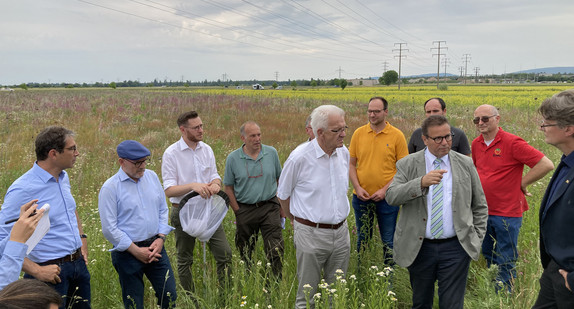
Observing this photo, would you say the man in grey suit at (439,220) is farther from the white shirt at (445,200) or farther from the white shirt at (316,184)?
the white shirt at (316,184)

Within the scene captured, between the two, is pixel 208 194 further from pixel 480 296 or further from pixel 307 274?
pixel 480 296

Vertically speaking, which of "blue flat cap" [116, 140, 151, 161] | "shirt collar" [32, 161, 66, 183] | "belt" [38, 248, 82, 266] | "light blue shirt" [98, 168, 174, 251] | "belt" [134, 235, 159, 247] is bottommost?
"belt" [134, 235, 159, 247]

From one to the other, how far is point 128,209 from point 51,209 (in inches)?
20.5

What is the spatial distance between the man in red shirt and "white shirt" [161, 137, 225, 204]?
2722mm

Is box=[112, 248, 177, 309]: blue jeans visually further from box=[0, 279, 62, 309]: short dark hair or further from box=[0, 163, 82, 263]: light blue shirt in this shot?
box=[0, 279, 62, 309]: short dark hair

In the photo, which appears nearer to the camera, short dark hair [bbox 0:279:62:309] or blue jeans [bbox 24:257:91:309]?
short dark hair [bbox 0:279:62:309]

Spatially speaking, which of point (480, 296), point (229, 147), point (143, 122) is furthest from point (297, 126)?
point (480, 296)

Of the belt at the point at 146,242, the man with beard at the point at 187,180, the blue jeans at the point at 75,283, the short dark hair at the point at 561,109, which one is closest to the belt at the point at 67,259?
the blue jeans at the point at 75,283

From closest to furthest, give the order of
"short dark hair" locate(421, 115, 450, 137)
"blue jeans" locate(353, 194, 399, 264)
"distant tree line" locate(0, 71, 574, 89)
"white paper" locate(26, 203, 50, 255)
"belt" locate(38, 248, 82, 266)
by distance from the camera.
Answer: "white paper" locate(26, 203, 50, 255) < "belt" locate(38, 248, 82, 266) < "short dark hair" locate(421, 115, 450, 137) < "blue jeans" locate(353, 194, 399, 264) < "distant tree line" locate(0, 71, 574, 89)

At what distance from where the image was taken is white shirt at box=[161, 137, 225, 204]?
3648mm

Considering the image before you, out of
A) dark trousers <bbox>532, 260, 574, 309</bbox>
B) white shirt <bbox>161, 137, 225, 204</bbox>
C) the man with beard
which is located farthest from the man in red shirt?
white shirt <bbox>161, 137, 225, 204</bbox>

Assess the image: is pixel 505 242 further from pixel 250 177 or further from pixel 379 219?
pixel 250 177

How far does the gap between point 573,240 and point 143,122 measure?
44.1 feet

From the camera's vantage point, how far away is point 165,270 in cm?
303
